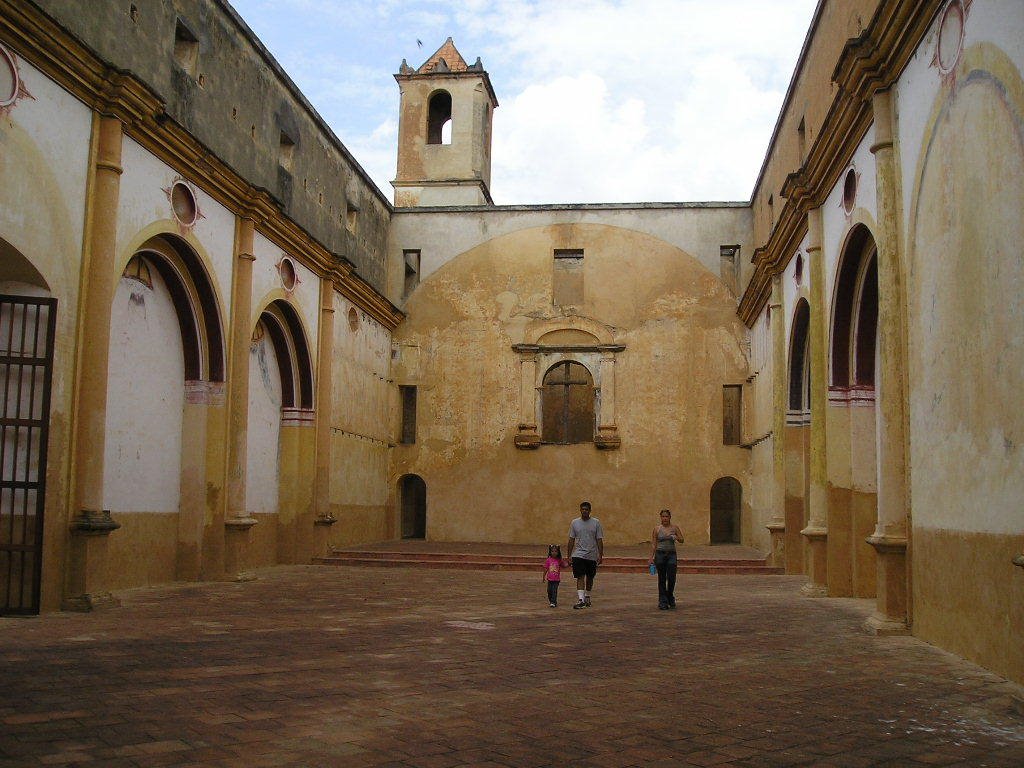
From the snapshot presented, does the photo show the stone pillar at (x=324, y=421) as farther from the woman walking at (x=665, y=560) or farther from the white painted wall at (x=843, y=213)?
the white painted wall at (x=843, y=213)

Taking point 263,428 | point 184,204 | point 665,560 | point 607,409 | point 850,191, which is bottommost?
point 665,560

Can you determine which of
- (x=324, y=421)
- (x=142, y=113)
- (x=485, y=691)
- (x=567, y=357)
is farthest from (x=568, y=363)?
(x=485, y=691)

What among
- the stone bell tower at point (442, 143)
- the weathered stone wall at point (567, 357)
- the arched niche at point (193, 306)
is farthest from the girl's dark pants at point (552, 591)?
the stone bell tower at point (442, 143)

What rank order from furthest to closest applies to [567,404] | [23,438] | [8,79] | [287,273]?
[567,404] < [287,273] < [23,438] < [8,79]

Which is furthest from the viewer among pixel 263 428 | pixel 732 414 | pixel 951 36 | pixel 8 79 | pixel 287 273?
pixel 732 414

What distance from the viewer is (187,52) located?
15414 mm

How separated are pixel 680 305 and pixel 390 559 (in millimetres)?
10549

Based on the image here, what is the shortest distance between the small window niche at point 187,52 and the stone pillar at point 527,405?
13116mm

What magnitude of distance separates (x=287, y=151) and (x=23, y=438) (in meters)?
9.76

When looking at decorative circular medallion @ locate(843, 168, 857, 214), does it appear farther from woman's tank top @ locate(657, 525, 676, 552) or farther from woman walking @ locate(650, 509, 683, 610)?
woman's tank top @ locate(657, 525, 676, 552)

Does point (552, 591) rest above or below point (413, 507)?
below

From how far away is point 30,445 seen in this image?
36.7ft

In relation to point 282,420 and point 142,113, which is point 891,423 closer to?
point 142,113

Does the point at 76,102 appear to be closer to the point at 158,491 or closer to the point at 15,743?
the point at 158,491
